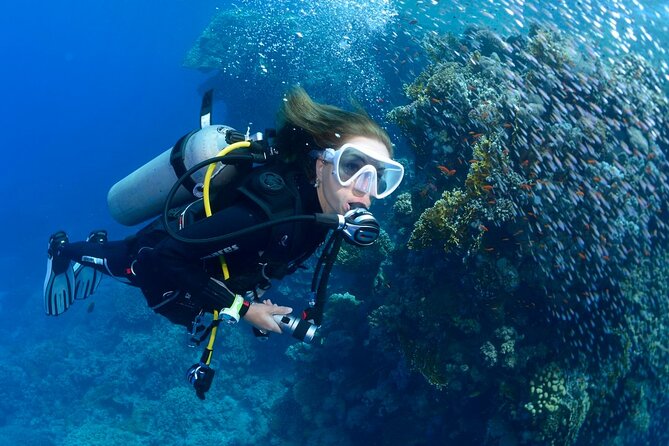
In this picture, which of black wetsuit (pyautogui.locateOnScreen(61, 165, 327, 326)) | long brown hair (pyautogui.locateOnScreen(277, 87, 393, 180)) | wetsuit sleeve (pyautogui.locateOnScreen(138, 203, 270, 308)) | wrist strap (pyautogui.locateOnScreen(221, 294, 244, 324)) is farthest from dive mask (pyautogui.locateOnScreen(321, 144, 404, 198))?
wrist strap (pyautogui.locateOnScreen(221, 294, 244, 324))

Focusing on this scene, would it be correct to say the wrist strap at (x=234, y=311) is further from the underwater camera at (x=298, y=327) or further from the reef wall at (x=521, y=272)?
the reef wall at (x=521, y=272)

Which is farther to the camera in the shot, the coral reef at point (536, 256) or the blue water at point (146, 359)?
the blue water at point (146, 359)

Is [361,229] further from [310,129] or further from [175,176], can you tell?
[175,176]

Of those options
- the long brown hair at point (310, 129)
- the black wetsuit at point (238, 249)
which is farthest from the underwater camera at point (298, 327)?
the long brown hair at point (310, 129)

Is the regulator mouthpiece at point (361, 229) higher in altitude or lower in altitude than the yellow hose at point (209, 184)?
higher

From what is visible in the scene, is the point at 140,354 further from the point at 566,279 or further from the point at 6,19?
the point at 6,19

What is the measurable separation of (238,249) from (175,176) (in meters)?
1.16

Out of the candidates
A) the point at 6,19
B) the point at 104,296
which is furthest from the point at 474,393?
the point at 6,19

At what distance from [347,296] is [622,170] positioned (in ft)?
19.3

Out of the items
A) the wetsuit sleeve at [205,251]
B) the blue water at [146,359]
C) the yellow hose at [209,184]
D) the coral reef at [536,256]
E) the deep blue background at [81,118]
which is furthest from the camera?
the deep blue background at [81,118]

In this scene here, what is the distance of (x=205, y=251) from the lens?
8.22ft

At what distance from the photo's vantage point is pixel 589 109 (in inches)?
323

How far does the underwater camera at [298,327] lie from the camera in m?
3.03

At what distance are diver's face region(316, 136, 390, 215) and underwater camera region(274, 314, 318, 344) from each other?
2.92 feet
